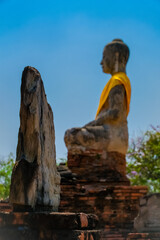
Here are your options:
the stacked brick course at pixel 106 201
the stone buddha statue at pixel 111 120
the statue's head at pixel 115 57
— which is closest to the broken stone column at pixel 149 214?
the stacked brick course at pixel 106 201

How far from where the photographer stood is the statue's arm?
890 cm

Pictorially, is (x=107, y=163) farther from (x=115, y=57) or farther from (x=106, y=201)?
(x=115, y=57)

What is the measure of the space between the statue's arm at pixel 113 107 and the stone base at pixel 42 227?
5.44 meters

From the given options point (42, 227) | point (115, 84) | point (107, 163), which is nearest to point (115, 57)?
point (115, 84)

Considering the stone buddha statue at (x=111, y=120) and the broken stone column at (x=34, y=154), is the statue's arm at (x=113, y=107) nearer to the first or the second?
the stone buddha statue at (x=111, y=120)

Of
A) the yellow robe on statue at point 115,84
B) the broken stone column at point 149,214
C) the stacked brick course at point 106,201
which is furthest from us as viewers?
the yellow robe on statue at point 115,84

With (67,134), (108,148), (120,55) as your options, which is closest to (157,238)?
(108,148)

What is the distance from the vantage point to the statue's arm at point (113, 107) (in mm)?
8898

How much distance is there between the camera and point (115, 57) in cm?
962

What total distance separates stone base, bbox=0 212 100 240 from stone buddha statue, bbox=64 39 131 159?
16.9 ft

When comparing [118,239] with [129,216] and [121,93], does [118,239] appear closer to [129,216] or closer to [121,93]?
[129,216]

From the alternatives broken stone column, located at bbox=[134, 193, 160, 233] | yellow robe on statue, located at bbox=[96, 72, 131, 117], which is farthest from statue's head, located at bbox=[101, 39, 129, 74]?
broken stone column, located at bbox=[134, 193, 160, 233]

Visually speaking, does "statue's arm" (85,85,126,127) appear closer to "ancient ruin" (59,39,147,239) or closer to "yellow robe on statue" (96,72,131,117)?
"ancient ruin" (59,39,147,239)

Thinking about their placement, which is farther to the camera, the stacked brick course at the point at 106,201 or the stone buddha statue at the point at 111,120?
the stone buddha statue at the point at 111,120
